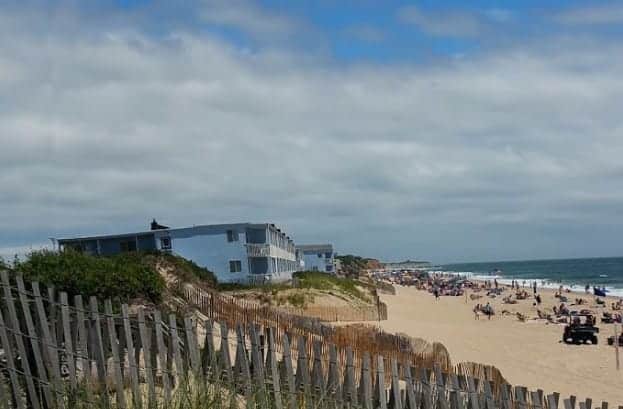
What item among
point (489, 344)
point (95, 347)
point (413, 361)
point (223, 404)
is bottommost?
point (489, 344)

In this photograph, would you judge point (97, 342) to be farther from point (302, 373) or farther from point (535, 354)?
point (535, 354)

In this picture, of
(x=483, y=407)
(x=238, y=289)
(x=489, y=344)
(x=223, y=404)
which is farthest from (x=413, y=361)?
(x=238, y=289)

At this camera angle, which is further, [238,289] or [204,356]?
[238,289]

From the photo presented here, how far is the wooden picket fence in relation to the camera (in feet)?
22.2

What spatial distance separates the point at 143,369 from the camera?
7.49 metres

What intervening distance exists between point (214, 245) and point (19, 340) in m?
48.4

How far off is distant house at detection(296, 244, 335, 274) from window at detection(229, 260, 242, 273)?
5392 centimetres

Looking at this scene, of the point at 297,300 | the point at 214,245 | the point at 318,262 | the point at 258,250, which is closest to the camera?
the point at 297,300

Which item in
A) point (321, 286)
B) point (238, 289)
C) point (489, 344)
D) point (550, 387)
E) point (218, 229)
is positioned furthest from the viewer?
point (218, 229)

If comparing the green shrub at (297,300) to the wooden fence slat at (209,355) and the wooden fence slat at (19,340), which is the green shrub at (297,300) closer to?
the wooden fence slat at (209,355)

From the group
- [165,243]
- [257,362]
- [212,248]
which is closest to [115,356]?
[257,362]

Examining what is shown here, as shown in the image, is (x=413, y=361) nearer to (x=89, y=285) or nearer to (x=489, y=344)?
(x=89, y=285)

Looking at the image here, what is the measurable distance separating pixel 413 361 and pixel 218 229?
40934 millimetres

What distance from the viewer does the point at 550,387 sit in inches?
937
